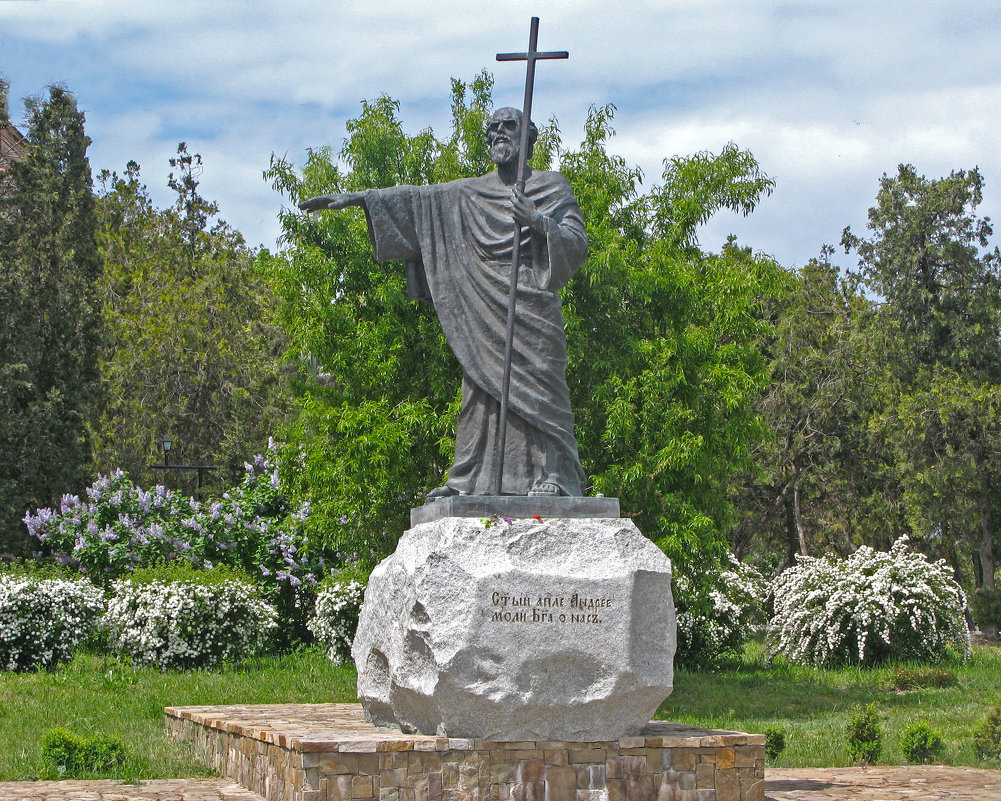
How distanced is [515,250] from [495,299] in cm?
37

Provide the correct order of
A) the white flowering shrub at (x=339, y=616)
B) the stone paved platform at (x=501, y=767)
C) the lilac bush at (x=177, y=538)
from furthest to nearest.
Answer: the lilac bush at (x=177, y=538), the white flowering shrub at (x=339, y=616), the stone paved platform at (x=501, y=767)

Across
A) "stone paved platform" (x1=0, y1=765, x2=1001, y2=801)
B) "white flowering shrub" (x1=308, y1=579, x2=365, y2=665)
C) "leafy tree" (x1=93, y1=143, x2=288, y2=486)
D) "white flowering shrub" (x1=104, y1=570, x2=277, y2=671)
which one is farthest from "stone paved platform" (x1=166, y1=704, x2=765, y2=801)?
"leafy tree" (x1=93, y1=143, x2=288, y2=486)

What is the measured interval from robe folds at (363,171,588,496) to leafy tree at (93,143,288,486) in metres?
16.6

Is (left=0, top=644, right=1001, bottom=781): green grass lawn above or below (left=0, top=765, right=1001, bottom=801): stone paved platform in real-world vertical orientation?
below

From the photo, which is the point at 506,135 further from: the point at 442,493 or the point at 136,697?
the point at 136,697

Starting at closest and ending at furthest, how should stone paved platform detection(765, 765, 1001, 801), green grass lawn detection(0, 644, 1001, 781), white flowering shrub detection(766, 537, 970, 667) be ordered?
stone paved platform detection(765, 765, 1001, 801) < green grass lawn detection(0, 644, 1001, 781) < white flowering shrub detection(766, 537, 970, 667)

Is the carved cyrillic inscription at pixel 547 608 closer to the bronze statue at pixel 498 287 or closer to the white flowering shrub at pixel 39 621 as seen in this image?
the bronze statue at pixel 498 287

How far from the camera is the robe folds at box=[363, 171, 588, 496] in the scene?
700cm

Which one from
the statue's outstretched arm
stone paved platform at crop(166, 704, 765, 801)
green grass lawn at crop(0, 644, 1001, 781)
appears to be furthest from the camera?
green grass lawn at crop(0, 644, 1001, 781)

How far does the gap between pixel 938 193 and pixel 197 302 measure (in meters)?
15.8

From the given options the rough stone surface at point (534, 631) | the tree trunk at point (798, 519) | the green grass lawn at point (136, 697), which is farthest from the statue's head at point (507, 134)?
the tree trunk at point (798, 519)

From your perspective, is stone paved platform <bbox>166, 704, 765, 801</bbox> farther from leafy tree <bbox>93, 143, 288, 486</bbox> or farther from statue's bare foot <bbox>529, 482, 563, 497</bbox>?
leafy tree <bbox>93, 143, 288, 486</bbox>

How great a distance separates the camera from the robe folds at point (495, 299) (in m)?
7.00

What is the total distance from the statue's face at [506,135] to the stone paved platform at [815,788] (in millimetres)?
3944
